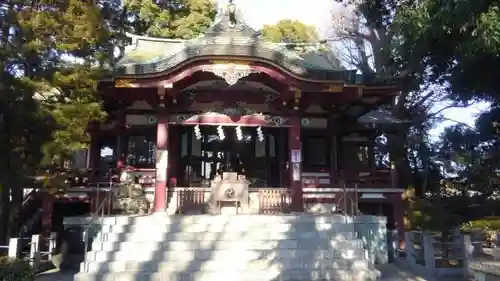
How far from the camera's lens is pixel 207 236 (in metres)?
10.3

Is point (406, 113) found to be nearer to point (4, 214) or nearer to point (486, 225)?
point (486, 225)

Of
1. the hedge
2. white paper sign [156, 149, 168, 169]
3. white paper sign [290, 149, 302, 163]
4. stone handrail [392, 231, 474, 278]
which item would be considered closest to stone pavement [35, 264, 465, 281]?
stone handrail [392, 231, 474, 278]

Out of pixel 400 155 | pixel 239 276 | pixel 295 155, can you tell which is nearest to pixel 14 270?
pixel 239 276

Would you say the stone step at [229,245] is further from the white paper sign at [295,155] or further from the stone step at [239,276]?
the white paper sign at [295,155]

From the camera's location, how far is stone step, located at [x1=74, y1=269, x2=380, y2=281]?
9.02m

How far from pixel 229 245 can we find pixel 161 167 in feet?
13.6

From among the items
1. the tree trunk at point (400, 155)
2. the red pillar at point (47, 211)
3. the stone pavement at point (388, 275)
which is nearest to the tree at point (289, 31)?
the tree trunk at point (400, 155)

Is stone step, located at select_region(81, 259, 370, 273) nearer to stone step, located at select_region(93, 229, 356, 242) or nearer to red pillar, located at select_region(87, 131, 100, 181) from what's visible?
stone step, located at select_region(93, 229, 356, 242)

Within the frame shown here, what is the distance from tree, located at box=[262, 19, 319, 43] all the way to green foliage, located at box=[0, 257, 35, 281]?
25.1 m

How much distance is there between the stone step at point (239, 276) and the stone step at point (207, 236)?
1.09 metres

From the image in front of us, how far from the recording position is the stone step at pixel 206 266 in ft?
30.7

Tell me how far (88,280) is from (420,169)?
61.3 ft

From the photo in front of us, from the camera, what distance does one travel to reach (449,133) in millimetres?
20297

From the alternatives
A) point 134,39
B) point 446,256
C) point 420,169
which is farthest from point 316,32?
point 446,256
